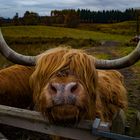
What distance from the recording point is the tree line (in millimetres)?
60891

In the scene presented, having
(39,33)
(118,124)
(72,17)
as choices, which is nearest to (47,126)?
(118,124)

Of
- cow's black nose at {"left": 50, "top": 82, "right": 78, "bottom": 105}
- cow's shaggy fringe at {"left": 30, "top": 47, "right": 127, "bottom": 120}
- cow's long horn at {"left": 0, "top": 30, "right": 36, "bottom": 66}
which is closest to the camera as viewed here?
cow's black nose at {"left": 50, "top": 82, "right": 78, "bottom": 105}

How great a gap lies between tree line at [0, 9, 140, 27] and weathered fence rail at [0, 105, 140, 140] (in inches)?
1774

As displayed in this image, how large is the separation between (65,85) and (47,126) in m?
0.64

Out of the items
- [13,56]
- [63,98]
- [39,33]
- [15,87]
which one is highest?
[13,56]

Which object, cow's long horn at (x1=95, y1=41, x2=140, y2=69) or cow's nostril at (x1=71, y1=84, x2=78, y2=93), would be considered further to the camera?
cow's long horn at (x1=95, y1=41, x2=140, y2=69)

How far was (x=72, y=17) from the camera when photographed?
78188 mm

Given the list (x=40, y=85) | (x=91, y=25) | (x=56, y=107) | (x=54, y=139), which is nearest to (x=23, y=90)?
(x=54, y=139)

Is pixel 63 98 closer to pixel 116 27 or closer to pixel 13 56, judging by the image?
pixel 13 56

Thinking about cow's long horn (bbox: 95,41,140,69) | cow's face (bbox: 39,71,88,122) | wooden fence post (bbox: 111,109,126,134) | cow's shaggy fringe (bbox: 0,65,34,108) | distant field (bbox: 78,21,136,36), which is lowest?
distant field (bbox: 78,21,136,36)

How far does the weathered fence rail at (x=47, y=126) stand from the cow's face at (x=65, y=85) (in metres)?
0.14

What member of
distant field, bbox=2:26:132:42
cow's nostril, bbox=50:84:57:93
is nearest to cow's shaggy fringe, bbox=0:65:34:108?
cow's nostril, bbox=50:84:57:93

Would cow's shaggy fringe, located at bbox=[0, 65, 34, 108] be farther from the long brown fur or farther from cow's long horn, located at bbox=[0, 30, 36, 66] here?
cow's long horn, located at bbox=[0, 30, 36, 66]

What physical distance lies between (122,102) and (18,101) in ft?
5.61
